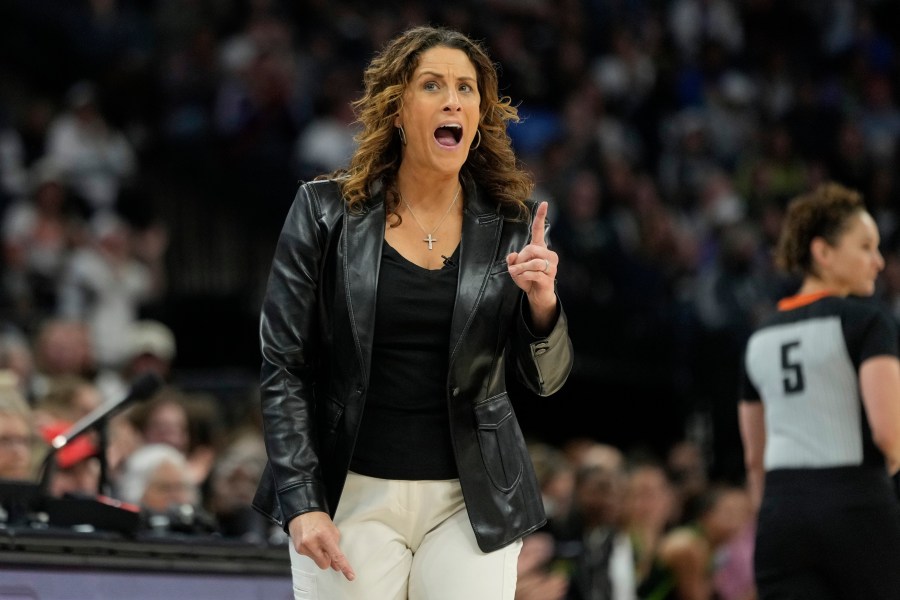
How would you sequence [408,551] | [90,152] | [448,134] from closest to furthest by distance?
[408,551] → [448,134] → [90,152]

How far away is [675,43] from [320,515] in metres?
12.0

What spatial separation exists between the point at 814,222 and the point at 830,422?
69 centimetres

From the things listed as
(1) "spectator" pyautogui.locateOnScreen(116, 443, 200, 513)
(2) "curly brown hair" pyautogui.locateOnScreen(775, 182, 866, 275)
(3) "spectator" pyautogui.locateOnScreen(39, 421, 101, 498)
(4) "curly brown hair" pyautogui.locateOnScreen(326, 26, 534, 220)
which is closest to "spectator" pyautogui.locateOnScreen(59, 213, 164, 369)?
(1) "spectator" pyautogui.locateOnScreen(116, 443, 200, 513)

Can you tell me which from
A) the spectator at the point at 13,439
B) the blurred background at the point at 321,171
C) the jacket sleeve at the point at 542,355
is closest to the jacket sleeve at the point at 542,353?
the jacket sleeve at the point at 542,355

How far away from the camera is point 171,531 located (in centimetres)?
527

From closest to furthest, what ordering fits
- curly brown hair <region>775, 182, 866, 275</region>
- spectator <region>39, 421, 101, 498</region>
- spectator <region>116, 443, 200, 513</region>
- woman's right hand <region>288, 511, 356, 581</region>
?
1. woman's right hand <region>288, 511, 356, 581</region>
2. curly brown hair <region>775, 182, 866, 275</region>
3. spectator <region>39, 421, 101, 498</region>
4. spectator <region>116, 443, 200, 513</region>

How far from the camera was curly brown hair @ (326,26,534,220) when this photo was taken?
10.6 ft

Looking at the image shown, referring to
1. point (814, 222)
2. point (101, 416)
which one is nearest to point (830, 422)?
point (814, 222)

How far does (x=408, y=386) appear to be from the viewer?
3115 millimetres

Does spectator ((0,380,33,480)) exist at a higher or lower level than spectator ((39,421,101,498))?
higher

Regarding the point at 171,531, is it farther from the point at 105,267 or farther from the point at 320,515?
the point at 105,267

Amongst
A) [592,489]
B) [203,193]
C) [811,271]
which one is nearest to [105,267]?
[203,193]

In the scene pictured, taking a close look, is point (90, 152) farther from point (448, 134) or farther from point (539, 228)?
point (539, 228)

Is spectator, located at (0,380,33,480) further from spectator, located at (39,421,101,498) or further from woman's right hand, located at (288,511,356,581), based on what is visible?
woman's right hand, located at (288,511,356,581)
